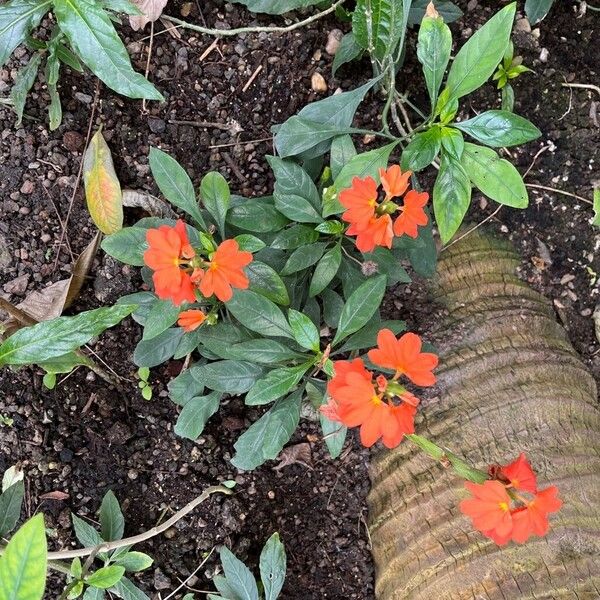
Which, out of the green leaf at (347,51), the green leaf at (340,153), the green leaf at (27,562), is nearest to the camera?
the green leaf at (27,562)

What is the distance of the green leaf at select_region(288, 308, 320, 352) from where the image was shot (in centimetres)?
150

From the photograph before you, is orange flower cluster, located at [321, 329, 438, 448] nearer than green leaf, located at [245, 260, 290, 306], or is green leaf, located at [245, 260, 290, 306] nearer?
orange flower cluster, located at [321, 329, 438, 448]

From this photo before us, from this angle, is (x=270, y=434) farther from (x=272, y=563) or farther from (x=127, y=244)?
(x=127, y=244)

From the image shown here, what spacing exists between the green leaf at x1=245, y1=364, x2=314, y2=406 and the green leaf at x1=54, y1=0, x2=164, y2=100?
68 cm

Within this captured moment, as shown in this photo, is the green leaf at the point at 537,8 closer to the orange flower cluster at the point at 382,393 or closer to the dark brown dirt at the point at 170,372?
the dark brown dirt at the point at 170,372

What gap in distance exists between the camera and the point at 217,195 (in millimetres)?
1603

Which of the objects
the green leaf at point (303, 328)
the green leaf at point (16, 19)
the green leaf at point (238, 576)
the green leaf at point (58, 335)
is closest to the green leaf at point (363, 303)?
the green leaf at point (303, 328)

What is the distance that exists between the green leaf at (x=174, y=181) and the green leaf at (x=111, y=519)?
2.68 ft

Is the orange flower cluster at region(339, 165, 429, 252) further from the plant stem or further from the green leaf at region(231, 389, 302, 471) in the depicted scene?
the plant stem

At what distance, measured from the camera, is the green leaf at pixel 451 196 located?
62.8 inches

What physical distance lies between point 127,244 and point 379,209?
0.62 m

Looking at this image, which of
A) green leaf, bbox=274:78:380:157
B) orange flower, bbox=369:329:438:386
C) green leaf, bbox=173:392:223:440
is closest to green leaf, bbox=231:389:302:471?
green leaf, bbox=173:392:223:440

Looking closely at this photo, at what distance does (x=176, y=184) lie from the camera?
1.63m

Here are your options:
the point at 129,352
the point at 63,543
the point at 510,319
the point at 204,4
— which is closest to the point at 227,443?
the point at 129,352
